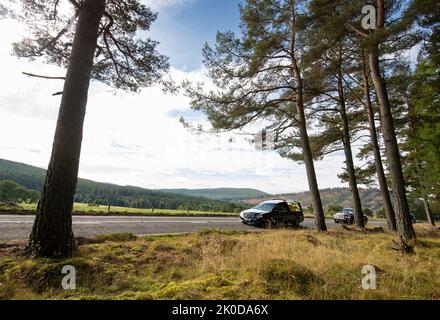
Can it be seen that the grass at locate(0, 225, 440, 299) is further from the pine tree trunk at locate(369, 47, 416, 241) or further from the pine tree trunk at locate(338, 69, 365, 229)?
the pine tree trunk at locate(338, 69, 365, 229)

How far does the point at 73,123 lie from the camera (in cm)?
501

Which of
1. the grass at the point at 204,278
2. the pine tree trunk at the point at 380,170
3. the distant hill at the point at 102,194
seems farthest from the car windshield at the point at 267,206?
the distant hill at the point at 102,194

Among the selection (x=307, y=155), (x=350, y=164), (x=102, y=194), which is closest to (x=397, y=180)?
(x=307, y=155)

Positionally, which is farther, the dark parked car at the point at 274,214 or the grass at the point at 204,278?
the dark parked car at the point at 274,214

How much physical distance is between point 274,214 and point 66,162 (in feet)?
39.7

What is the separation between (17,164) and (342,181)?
227m

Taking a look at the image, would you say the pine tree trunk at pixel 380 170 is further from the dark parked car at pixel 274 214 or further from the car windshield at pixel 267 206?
the car windshield at pixel 267 206

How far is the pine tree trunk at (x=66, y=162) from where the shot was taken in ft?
→ 15.1

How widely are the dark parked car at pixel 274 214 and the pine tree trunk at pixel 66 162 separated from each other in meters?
10.9

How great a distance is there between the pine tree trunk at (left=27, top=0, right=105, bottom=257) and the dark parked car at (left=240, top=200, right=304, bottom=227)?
35.9 feet

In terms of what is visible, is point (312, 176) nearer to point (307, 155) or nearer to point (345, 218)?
point (307, 155)

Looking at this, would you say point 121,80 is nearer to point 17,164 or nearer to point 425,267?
point 425,267

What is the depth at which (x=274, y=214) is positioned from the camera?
1471 cm
